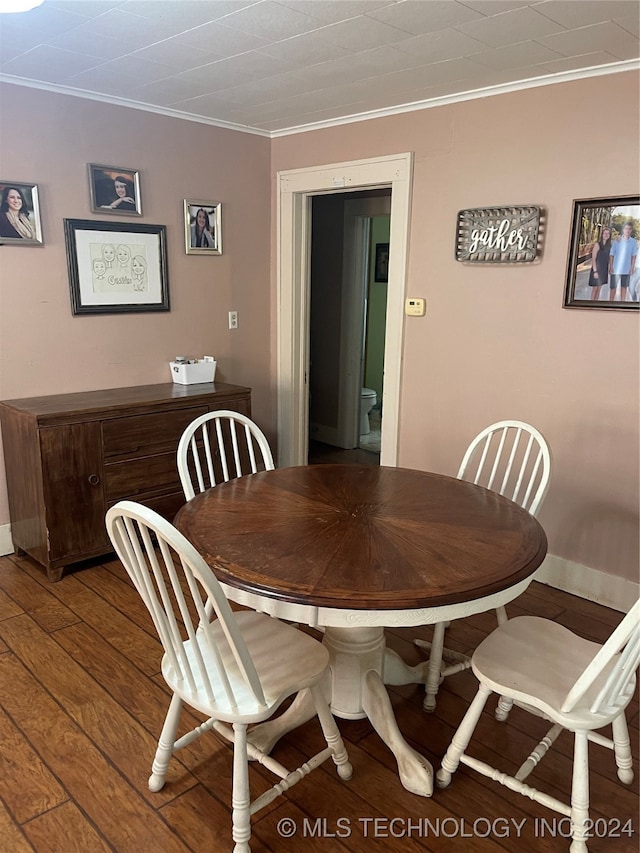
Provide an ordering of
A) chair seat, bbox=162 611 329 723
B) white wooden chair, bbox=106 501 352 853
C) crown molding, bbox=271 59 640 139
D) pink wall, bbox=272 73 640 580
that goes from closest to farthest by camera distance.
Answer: white wooden chair, bbox=106 501 352 853 → chair seat, bbox=162 611 329 723 → crown molding, bbox=271 59 640 139 → pink wall, bbox=272 73 640 580

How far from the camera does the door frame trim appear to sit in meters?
3.43

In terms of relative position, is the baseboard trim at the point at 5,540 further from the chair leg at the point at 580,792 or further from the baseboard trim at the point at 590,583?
the chair leg at the point at 580,792

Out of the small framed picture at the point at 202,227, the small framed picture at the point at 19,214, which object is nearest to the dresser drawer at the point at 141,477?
the small framed picture at the point at 19,214

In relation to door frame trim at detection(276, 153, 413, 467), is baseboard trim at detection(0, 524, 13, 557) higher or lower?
lower

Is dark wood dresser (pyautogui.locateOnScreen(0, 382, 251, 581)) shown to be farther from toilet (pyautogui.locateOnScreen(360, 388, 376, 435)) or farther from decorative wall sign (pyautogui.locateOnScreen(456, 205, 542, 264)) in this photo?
toilet (pyautogui.locateOnScreen(360, 388, 376, 435))

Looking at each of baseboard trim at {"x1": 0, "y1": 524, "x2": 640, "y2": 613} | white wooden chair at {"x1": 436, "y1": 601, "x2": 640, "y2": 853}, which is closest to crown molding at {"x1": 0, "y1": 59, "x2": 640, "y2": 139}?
baseboard trim at {"x1": 0, "y1": 524, "x2": 640, "y2": 613}

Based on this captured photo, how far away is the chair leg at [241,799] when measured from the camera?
1599 mm

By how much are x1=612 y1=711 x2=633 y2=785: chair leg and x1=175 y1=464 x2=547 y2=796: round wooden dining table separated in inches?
20.2

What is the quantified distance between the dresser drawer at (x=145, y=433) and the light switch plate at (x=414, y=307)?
49.3 inches

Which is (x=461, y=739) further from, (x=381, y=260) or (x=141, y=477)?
(x=381, y=260)

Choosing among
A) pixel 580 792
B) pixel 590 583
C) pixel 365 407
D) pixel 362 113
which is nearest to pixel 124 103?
pixel 362 113

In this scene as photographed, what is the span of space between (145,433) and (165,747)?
1755 millimetres

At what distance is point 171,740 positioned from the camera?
1.81m

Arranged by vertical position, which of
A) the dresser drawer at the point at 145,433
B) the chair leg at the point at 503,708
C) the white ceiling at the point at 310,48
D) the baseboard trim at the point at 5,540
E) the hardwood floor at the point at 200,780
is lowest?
the hardwood floor at the point at 200,780
